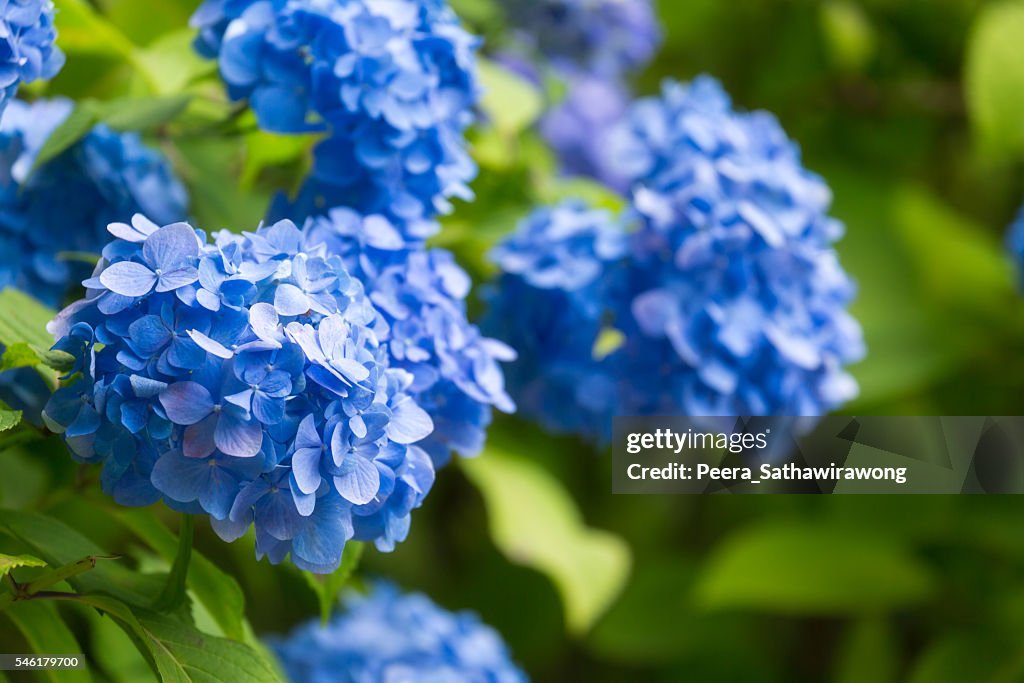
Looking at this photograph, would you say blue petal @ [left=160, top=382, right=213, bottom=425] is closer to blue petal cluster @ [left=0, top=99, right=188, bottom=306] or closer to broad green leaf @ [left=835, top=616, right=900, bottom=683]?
blue petal cluster @ [left=0, top=99, right=188, bottom=306]

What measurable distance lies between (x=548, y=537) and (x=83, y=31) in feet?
2.29

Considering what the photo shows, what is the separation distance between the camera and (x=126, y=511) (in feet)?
2.46

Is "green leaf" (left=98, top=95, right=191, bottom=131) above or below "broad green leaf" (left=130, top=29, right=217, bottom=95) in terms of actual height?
above

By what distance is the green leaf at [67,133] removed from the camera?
79 centimetres

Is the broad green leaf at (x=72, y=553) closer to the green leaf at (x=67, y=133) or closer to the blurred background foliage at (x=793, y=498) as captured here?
the green leaf at (x=67, y=133)

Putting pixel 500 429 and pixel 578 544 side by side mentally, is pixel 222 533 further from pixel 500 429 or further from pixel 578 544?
pixel 500 429

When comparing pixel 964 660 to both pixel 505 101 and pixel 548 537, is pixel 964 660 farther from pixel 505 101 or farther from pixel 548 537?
pixel 505 101

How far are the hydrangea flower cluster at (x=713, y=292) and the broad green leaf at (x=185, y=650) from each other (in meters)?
0.46

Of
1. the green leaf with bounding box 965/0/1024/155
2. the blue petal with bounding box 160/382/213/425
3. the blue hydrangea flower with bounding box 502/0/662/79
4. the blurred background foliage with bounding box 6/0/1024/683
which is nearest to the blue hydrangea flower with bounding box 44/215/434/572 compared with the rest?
the blue petal with bounding box 160/382/213/425

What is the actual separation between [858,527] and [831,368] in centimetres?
75

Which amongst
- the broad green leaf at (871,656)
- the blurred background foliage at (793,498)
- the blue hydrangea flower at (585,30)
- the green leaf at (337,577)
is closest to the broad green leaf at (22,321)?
the green leaf at (337,577)

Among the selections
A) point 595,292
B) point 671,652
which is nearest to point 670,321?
point 595,292

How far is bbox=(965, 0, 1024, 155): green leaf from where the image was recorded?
148cm

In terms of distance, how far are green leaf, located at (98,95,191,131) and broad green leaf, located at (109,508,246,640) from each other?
0.30 m
